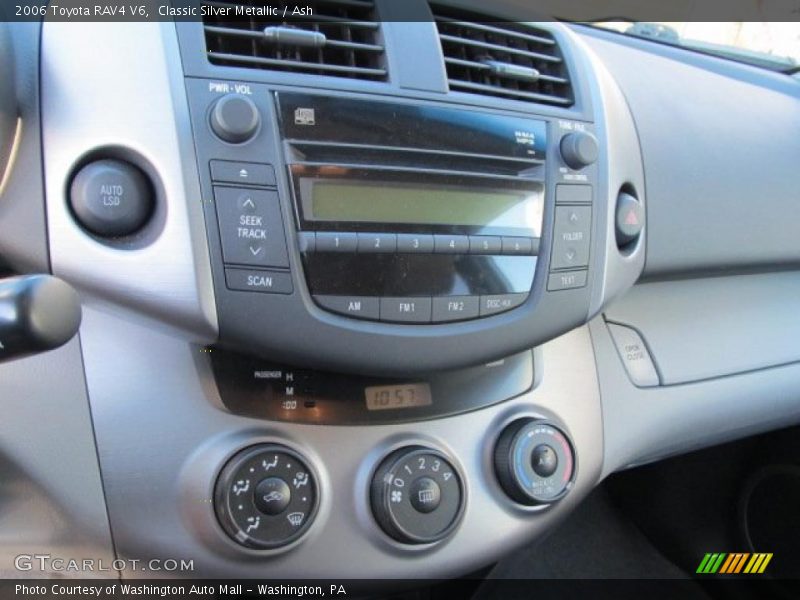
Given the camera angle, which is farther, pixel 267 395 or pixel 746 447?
pixel 746 447

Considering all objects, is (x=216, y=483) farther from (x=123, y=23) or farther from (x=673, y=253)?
(x=673, y=253)

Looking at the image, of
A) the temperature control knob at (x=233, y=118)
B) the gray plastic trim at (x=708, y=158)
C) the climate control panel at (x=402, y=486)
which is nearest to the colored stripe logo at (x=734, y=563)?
the gray plastic trim at (x=708, y=158)

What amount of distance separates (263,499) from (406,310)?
23cm

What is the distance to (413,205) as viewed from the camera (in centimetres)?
75

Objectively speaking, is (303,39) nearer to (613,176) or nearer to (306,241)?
(306,241)

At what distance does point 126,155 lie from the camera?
664 mm

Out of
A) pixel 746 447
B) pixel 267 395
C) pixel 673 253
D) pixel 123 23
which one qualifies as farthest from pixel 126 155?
pixel 746 447

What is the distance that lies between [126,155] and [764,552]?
1.32 m

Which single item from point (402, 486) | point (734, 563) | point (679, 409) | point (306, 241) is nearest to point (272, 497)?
point (402, 486)

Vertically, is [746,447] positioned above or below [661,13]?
below

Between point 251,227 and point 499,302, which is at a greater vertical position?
point 251,227

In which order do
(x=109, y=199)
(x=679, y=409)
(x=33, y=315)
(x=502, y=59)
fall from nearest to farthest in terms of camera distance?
1. (x=33, y=315)
2. (x=109, y=199)
3. (x=502, y=59)
4. (x=679, y=409)

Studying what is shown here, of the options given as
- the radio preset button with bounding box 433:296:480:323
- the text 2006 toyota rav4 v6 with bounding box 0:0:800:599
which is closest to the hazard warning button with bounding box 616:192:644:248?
the text 2006 toyota rav4 v6 with bounding box 0:0:800:599

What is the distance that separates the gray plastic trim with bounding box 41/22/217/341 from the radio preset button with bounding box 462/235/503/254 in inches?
10.6
